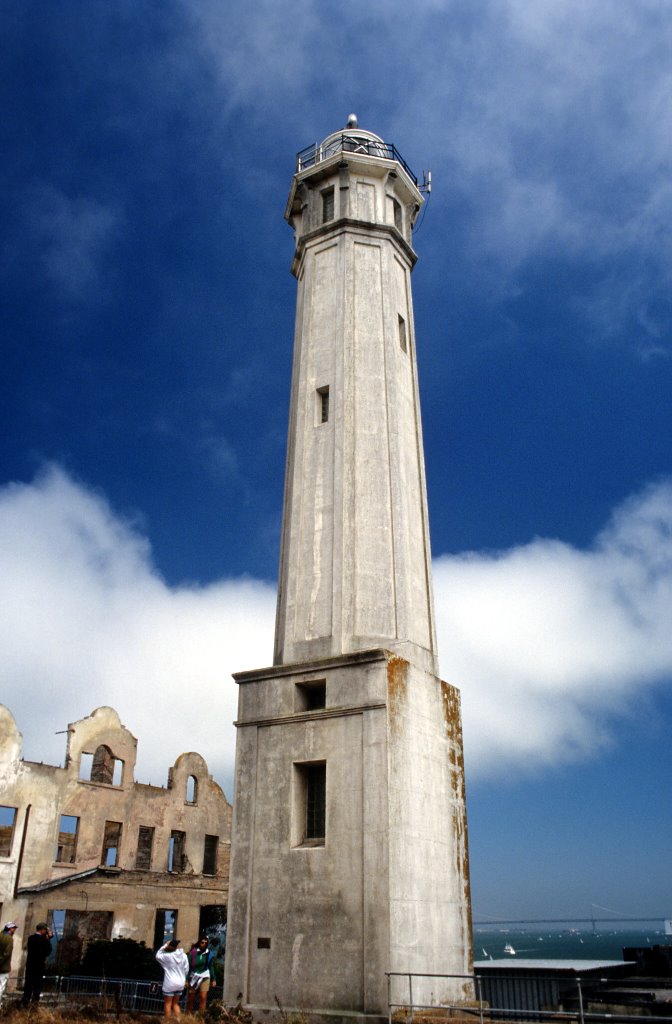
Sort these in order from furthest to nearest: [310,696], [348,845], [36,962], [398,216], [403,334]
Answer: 1. [398,216]
2. [403,334]
3. [310,696]
4. [36,962]
5. [348,845]

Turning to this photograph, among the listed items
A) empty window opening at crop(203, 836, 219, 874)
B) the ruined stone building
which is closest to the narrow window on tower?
the ruined stone building

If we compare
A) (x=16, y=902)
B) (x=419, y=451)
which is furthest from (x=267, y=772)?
(x=16, y=902)

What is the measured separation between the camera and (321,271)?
23188 millimetres

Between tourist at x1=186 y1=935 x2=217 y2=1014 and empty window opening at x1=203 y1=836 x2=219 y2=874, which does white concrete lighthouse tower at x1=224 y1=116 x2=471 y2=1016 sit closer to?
tourist at x1=186 y1=935 x2=217 y2=1014

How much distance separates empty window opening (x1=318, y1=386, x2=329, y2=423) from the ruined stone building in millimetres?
17387


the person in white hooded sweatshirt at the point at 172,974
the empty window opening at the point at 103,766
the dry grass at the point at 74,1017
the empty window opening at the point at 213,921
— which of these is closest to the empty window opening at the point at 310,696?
the person in white hooded sweatshirt at the point at 172,974

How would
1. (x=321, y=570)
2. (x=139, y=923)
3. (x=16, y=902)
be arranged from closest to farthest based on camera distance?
(x=321, y=570) → (x=16, y=902) → (x=139, y=923)

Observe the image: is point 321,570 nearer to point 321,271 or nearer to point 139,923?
point 321,271

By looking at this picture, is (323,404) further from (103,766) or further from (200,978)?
(103,766)

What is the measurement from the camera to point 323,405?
21.4 meters

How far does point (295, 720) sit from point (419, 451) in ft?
26.8

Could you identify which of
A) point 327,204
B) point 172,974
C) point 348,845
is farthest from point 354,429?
point 172,974

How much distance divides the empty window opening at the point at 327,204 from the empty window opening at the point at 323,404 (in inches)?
239

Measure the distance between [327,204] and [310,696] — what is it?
14.8 m
